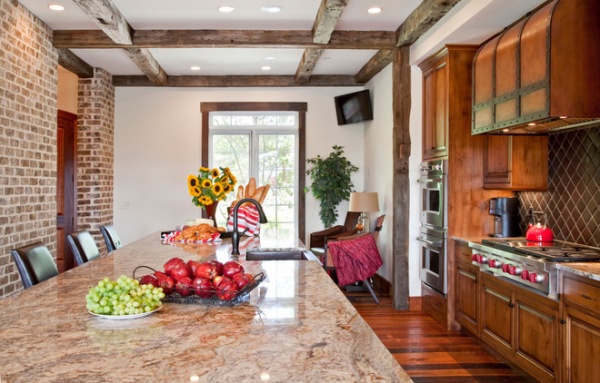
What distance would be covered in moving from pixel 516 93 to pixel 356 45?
2.21 m

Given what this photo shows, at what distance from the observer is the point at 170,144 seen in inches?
314

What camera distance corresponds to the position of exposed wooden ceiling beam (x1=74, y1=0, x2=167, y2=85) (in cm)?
444

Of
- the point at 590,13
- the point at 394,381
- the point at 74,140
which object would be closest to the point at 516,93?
the point at 590,13

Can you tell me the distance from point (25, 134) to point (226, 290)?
397 centimetres

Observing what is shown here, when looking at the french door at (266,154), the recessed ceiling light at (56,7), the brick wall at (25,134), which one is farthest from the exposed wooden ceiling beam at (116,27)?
the french door at (266,154)

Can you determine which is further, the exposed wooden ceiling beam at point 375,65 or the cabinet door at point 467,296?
the exposed wooden ceiling beam at point 375,65

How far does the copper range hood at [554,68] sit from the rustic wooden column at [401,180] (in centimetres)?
182

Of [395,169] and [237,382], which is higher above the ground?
[395,169]

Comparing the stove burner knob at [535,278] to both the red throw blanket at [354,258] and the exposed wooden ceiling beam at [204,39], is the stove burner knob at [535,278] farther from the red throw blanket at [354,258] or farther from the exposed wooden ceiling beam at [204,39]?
the exposed wooden ceiling beam at [204,39]

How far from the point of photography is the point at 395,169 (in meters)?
5.80

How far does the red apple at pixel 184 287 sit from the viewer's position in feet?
6.09

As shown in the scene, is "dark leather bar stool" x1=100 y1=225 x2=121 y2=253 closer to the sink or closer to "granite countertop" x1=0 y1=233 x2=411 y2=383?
the sink

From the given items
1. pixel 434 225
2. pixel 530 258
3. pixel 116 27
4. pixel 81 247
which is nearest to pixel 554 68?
pixel 530 258

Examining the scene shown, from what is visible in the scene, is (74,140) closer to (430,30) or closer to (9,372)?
(430,30)
